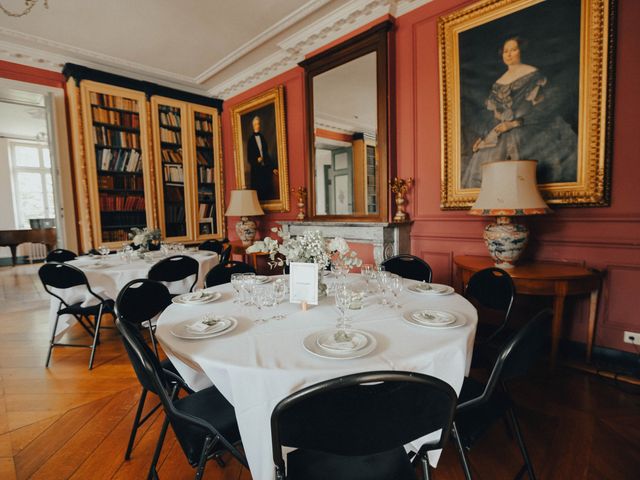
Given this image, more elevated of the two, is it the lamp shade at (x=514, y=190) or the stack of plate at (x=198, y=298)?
the lamp shade at (x=514, y=190)

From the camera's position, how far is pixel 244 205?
4.84 metres

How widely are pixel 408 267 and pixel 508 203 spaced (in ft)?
2.81

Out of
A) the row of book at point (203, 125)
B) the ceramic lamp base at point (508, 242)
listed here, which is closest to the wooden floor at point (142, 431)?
the ceramic lamp base at point (508, 242)

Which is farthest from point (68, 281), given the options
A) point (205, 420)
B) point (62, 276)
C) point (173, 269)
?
point (205, 420)

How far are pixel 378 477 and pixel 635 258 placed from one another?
2492mm

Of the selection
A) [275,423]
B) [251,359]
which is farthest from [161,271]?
[275,423]

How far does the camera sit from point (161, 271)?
2.78 m

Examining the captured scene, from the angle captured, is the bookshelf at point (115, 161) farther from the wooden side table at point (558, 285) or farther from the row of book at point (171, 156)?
the wooden side table at point (558, 285)

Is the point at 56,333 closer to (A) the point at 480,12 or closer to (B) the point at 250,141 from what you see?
(B) the point at 250,141

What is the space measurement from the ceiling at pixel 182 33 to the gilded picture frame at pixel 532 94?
875 millimetres

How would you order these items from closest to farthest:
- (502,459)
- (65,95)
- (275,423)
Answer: (275,423) < (502,459) < (65,95)

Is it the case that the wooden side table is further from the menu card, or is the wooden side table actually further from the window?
the window

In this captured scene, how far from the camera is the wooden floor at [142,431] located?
1552 mm

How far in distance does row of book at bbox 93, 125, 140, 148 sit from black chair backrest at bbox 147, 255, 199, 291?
3.10m
